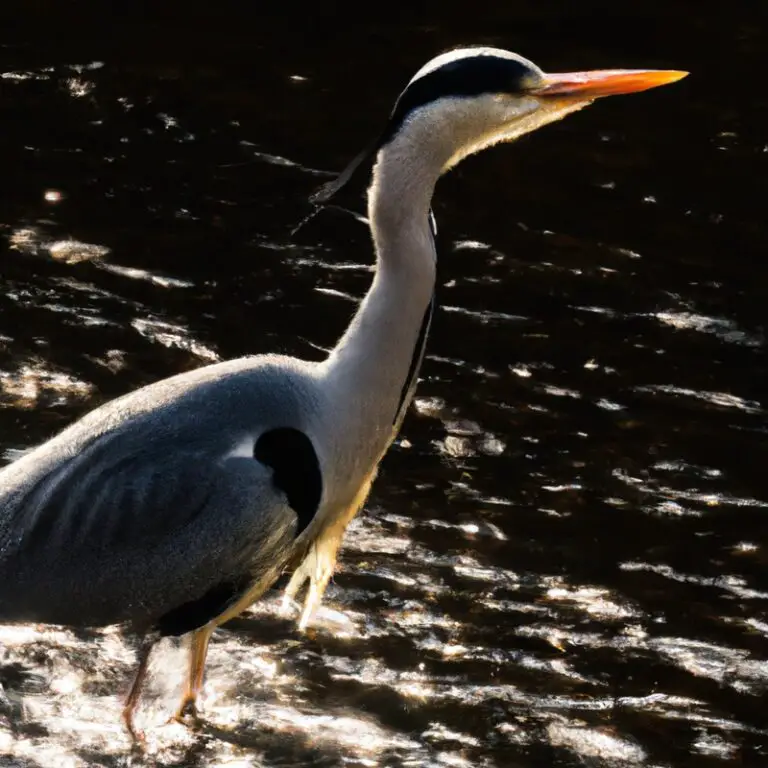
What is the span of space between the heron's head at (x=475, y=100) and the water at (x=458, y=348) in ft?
6.11

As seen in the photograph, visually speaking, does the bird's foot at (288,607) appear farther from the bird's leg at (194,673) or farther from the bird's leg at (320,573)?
the bird's leg at (194,673)

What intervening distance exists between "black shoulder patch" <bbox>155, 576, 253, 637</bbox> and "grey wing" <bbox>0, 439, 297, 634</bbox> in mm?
69

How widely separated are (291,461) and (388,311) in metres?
0.64

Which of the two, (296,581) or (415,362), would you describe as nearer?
(415,362)

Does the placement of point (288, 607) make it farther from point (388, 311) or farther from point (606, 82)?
point (606, 82)

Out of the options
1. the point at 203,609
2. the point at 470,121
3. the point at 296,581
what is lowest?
the point at 296,581

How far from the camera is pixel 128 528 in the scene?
19.0 ft

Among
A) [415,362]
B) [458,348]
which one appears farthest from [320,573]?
[458,348]

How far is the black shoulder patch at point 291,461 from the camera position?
5.89m

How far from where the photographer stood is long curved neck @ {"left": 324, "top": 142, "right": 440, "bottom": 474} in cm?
595

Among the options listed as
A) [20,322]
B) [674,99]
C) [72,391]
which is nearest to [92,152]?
[20,322]

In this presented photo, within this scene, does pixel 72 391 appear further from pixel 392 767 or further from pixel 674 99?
pixel 674 99

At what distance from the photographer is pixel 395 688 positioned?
6.35 metres

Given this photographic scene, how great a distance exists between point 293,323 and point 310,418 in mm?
3031
